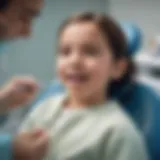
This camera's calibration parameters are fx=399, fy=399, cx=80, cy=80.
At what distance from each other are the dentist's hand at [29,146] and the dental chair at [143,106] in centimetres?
41

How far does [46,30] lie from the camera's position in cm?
194

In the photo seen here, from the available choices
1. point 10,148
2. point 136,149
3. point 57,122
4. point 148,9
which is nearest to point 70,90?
point 57,122

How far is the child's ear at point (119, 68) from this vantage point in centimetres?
99

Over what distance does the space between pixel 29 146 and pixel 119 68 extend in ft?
1.44

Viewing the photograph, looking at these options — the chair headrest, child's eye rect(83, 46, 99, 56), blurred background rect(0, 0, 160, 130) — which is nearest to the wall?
blurred background rect(0, 0, 160, 130)

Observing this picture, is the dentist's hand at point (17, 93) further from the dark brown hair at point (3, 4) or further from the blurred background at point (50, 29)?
the blurred background at point (50, 29)

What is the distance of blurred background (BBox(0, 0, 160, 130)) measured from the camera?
1.80 meters

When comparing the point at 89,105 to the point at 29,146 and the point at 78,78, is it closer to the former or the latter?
the point at 78,78

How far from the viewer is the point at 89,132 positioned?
0.90 metres

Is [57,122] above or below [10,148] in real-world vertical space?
above

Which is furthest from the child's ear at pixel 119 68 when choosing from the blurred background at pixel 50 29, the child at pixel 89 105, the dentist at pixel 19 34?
the blurred background at pixel 50 29

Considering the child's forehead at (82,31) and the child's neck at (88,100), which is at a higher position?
the child's forehead at (82,31)

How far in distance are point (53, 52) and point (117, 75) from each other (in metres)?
1.01

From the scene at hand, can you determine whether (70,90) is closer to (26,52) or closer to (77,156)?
(77,156)
